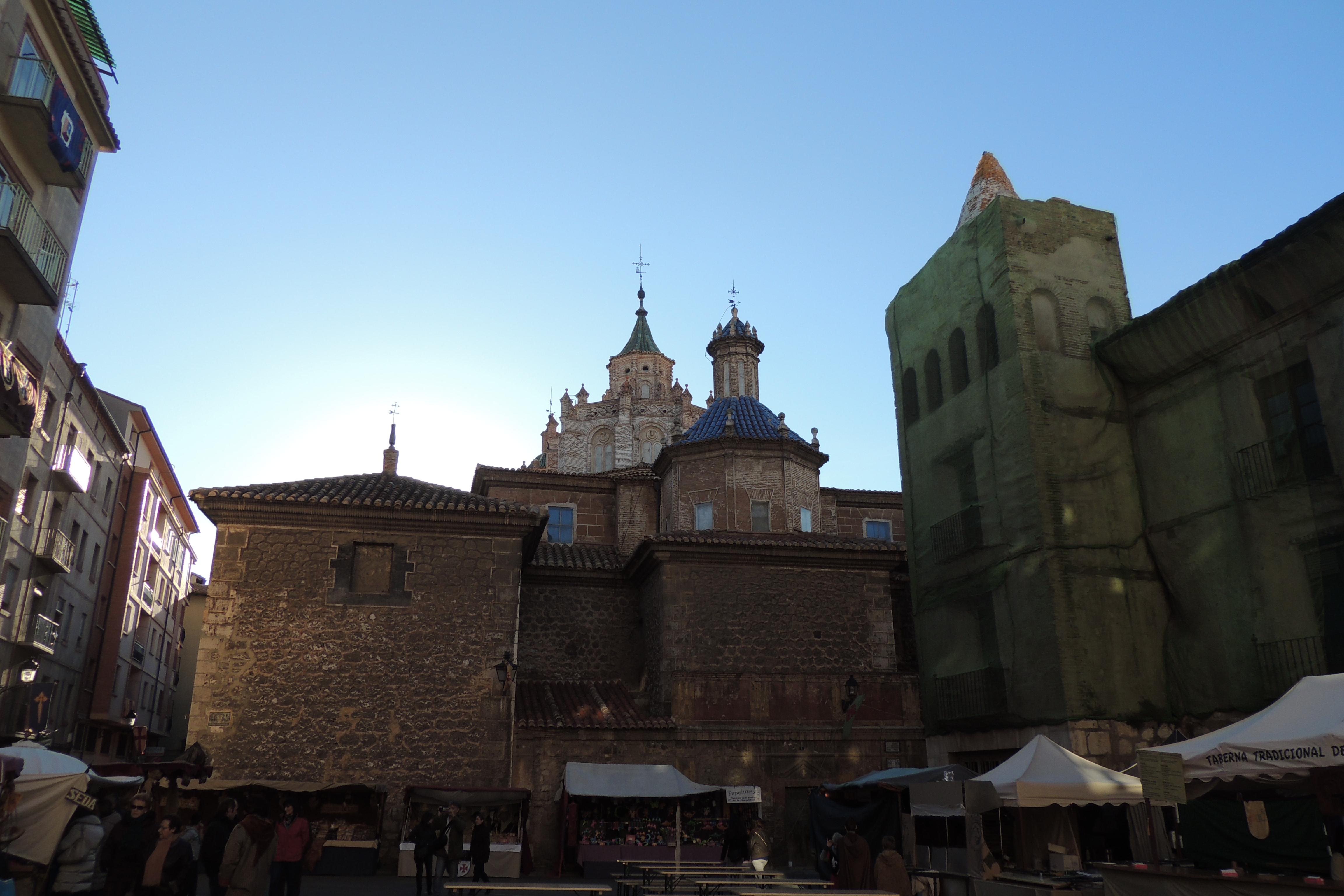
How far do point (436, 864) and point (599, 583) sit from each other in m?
8.39

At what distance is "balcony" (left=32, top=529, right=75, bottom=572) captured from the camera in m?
23.5

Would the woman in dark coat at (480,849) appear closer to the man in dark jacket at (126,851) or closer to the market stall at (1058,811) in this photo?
the man in dark jacket at (126,851)

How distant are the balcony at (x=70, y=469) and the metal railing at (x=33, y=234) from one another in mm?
8264

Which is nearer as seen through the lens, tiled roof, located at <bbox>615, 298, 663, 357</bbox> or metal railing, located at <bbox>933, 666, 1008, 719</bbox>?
metal railing, located at <bbox>933, 666, 1008, 719</bbox>

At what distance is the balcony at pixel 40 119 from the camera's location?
15500mm

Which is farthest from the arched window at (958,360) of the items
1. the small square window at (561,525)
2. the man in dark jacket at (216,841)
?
the man in dark jacket at (216,841)

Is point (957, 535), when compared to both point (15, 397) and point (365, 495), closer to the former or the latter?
point (365, 495)

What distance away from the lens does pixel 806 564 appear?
2244cm

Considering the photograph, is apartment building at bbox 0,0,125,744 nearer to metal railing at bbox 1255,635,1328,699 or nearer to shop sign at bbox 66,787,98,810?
shop sign at bbox 66,787,98,810

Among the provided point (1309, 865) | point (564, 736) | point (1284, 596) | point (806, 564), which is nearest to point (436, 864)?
point (564, 736)

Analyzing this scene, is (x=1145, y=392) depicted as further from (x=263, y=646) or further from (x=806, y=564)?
(x=263, y=646)

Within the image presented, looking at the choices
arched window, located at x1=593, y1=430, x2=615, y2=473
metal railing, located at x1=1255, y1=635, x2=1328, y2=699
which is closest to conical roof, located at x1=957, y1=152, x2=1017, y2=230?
metal railing, located at x1=1255, y1=635, x2=1328, y2=699

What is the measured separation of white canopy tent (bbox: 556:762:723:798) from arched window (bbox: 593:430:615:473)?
59339mm

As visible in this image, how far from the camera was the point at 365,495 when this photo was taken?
1983cm
